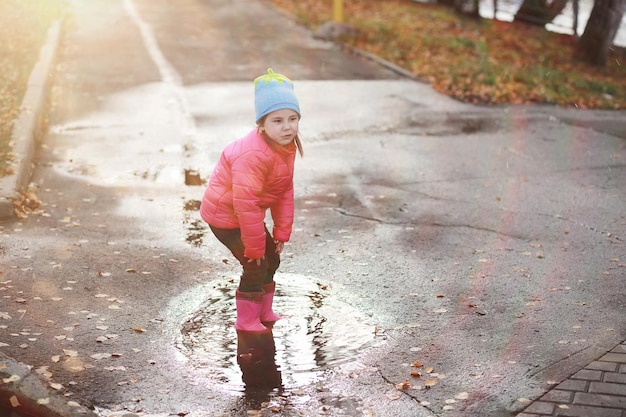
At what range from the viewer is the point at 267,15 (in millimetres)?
A: 22922

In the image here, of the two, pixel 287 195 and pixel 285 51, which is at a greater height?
pixel 287 195

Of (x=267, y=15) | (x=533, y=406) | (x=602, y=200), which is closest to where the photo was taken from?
(x=533, y=406)

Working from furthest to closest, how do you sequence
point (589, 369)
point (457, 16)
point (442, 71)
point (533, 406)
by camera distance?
point (457, 16)
point (442, 71)
point (589, 369)
point (533, 406)

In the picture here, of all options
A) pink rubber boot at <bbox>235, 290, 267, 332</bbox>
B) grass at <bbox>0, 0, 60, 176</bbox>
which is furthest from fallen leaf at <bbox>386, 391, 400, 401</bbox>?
grass at <bbox>0, 0, 60, 176</bbox>

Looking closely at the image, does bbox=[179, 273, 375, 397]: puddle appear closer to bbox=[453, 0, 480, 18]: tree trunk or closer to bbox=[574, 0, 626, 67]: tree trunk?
bbox=[574, 0, 626, 67]: tree trunk

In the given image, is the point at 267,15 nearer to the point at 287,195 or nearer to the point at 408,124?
the point at 408,124

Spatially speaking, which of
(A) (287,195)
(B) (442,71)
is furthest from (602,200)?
(B) (442,71)

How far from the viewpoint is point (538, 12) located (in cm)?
2405

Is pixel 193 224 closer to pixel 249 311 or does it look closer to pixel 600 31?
pixel 249 311

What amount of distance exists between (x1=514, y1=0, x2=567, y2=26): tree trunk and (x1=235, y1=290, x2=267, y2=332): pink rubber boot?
65.1ft

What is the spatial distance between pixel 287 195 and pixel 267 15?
1799cm

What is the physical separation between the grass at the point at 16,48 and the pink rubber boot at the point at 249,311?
13.0 ft

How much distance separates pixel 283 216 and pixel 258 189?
1.27 feet

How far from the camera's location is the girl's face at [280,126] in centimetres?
536
